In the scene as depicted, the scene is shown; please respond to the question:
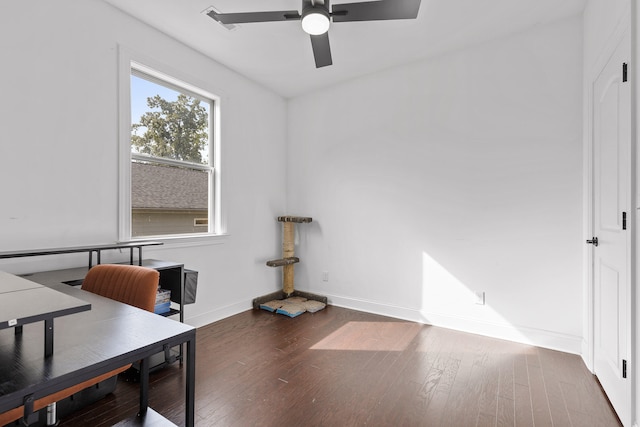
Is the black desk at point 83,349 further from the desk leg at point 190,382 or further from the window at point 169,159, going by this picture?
the window at point 169,159

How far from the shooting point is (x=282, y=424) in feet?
5.58

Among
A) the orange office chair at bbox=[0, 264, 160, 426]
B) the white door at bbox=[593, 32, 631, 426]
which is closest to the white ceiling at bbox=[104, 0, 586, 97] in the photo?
the white door at bbox=[593, 32, 631, 426]

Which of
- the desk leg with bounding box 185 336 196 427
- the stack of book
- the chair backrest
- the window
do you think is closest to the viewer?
the desk leg with bounding box 185 336 196 427

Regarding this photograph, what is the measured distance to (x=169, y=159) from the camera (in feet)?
9.85

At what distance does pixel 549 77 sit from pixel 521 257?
1.52 meters

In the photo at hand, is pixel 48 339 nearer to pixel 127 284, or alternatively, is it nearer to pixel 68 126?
pixel 127 284

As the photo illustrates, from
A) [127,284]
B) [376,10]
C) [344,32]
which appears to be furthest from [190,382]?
[344,32]

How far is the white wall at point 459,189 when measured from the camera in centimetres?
260

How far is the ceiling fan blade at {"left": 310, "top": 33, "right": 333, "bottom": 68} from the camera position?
223cm

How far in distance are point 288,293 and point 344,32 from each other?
9.61ft

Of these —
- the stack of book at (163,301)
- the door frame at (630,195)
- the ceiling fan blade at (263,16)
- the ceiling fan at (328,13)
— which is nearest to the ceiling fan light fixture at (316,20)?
the ceiling fan at (328,13)

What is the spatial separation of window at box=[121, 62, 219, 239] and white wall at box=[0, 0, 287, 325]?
18 centimetres

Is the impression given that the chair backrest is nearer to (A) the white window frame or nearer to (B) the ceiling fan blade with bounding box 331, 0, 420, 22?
(A) the white window frame

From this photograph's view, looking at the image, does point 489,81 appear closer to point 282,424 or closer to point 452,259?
point 452,259
